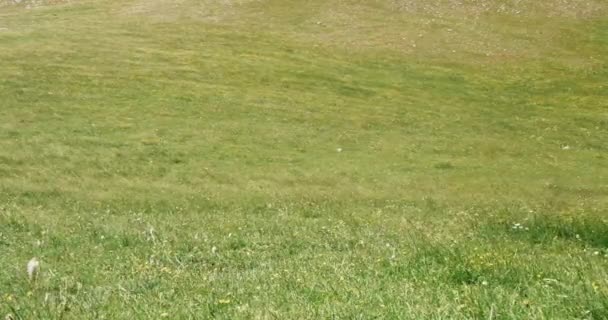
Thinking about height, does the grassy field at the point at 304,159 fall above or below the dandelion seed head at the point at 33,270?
below

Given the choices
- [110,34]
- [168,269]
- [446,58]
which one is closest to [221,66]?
[110,34]

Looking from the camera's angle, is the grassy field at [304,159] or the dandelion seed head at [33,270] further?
the dandelion seed head at [33,270]

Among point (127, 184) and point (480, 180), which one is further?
point (480, 180)

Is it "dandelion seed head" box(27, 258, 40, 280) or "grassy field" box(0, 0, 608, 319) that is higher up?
"dandelion seed head" box(27, 258, 40, 280)

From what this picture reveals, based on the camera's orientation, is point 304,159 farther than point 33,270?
Yes

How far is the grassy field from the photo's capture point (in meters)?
7.90

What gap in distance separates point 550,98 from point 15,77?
25.8 m

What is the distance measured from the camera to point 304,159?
27297 mm

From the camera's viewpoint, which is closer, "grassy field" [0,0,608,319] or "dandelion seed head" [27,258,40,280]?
"grassy field" [0,0,608,319]

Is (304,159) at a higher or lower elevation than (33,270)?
lower

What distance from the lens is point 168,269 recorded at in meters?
9.88

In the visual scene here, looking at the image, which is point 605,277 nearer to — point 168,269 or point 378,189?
point 168,269

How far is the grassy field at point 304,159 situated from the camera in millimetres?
7898

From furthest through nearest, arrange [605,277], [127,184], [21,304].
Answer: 1. [127,184]
2. [21,304]
3. [605,277]
